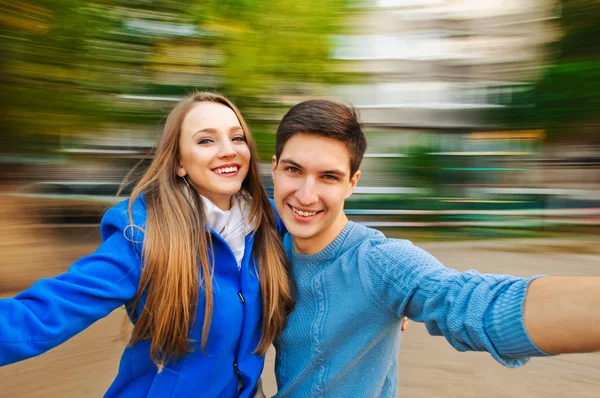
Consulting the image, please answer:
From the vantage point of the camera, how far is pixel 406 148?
6.74 metres

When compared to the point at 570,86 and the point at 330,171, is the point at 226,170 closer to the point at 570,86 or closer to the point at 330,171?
the point at 330,171

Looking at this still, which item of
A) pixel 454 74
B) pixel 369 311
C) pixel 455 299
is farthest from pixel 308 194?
pixel 454 74

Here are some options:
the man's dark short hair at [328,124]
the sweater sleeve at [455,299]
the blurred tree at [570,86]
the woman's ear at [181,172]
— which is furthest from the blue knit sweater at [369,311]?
the blurred tree at [570,86]

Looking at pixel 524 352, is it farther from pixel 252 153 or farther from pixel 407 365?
pixel 407 365

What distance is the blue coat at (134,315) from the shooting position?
3.82ft

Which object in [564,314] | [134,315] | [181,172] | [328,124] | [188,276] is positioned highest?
[328,124]

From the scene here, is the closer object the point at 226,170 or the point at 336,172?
the point at 336,172

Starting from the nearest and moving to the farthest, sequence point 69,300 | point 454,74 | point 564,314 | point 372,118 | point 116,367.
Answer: point 564,314 < point 69,300 < point 116,367 < point 372,118 < point 454,74

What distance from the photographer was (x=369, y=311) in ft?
4.52

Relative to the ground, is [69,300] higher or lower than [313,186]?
lower

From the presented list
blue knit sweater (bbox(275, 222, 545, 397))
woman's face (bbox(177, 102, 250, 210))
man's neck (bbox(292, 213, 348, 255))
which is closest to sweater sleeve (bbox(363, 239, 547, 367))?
blue knit sweater (bbox(275, 222, 545, 397))

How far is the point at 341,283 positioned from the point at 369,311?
122 millimetres

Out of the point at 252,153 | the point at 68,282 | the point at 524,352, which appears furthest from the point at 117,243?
the point at 524,352

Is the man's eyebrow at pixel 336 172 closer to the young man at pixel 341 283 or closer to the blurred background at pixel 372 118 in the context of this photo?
the young man at pixel 341 283
